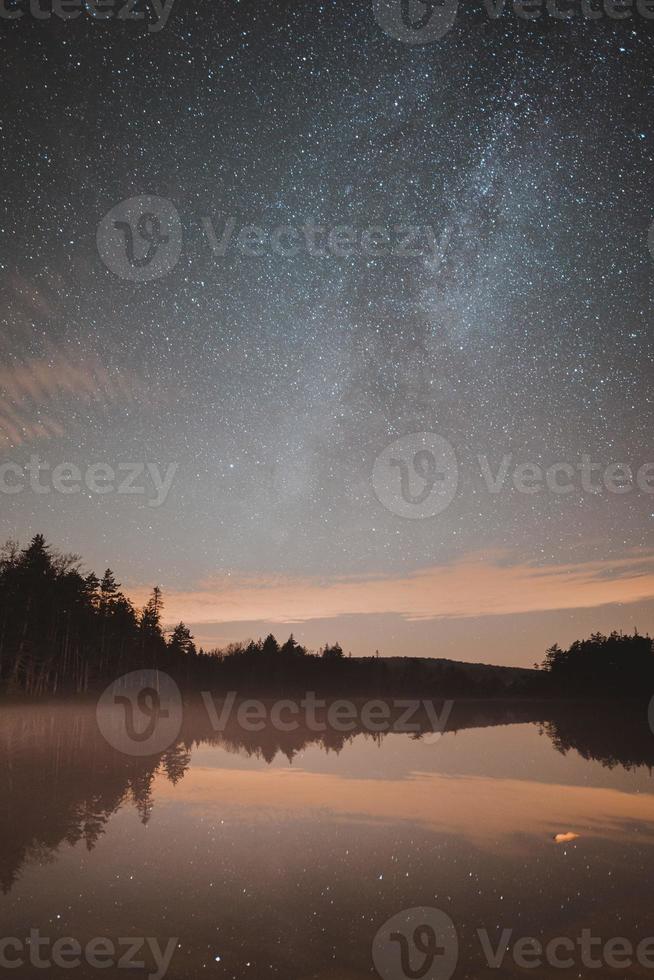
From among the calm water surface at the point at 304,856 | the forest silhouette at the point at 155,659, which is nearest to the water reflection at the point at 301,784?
the calm water surface at the point at 304,856

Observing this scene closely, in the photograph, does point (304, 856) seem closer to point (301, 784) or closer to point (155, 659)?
point (301, 784)

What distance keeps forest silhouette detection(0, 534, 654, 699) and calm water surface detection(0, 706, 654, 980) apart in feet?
88.5

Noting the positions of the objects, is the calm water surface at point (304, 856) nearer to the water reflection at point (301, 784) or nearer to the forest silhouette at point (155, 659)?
the water reflection at point (301, 784)

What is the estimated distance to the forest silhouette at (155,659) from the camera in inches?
1829

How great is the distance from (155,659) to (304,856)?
8142 cm

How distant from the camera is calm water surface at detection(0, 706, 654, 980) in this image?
7.46 metres

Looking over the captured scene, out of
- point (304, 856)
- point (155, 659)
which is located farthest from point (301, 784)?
point (155, 659)

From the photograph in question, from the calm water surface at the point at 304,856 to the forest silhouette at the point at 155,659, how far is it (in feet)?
88.5

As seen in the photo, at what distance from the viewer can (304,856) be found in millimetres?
11156

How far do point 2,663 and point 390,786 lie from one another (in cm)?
3872

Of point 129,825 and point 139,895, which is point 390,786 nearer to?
point 129,825

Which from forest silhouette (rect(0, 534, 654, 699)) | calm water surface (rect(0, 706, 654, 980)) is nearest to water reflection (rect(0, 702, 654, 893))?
calm water surface (rect(0, 706, 654, 980))

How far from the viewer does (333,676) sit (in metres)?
134

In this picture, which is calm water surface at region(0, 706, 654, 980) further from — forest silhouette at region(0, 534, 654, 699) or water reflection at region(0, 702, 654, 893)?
forest silhouette at region(0, 534, 654, 699)
